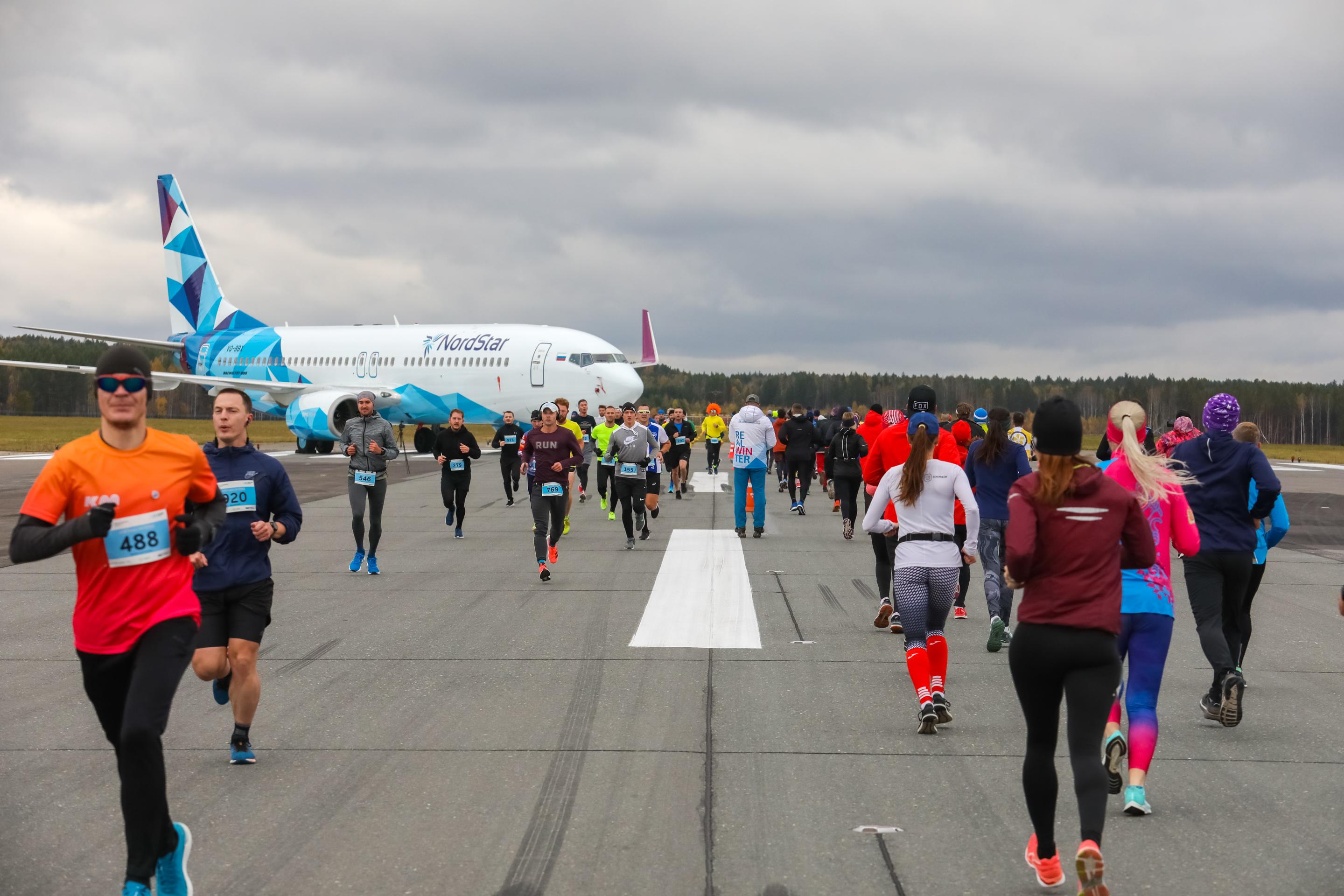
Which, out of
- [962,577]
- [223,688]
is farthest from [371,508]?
[223,688]

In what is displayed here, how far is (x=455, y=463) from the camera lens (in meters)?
16.6

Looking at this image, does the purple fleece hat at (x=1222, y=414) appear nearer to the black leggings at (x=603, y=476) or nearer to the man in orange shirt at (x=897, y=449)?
the man in orange shirt at (x=897, y=449)

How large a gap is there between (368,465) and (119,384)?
850 cm

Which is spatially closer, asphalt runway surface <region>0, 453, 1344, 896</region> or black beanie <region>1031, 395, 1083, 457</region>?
black beanie <region>1031, 395, 1083, 457</region>

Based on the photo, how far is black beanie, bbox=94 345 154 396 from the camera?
4.11 meters

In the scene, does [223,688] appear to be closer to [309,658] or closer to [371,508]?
[309,658]

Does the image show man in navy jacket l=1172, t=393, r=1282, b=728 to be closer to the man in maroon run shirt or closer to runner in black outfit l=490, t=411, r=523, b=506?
the man in maroon run shirt

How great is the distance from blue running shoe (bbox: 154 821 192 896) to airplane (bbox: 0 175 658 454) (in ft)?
84.9

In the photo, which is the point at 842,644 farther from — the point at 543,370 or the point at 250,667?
the point at 543,370

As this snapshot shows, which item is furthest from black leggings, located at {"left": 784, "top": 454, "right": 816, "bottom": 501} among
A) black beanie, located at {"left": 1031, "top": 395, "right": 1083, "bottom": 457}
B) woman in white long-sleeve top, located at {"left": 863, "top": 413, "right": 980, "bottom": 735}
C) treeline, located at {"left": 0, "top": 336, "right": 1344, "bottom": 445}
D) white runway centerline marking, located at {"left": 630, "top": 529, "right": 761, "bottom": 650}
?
treeline, located at {"left": 0, "top": 336, "right": 1344, "bottom": 445}

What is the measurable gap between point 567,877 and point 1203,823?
8.75ft

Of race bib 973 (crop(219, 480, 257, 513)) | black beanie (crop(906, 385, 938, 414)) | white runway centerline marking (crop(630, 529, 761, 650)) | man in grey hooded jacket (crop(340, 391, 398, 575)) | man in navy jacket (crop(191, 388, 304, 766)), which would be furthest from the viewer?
man in grey hooded jacket (crop(340, 391, 398, 575))

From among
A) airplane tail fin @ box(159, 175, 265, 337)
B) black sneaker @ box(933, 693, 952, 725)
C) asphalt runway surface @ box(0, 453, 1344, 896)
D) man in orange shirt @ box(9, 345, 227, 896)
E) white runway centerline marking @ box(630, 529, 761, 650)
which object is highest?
airplane tail fin @ box(159, 175, 265, 337)

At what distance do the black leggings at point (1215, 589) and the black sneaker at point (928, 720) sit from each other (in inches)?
60.7
